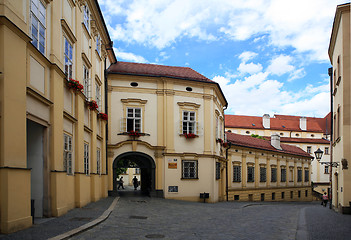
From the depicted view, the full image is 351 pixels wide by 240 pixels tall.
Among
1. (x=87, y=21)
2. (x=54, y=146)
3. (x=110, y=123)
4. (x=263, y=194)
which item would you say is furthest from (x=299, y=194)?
(x=54, y=146)

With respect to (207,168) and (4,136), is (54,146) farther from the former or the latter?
(207,168)

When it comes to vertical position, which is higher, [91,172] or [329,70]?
[329,70]

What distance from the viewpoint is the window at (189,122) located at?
27641 mm

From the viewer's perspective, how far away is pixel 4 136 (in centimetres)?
864

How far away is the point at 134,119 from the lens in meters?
26.6

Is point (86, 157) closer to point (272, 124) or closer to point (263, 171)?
point (263, 171)

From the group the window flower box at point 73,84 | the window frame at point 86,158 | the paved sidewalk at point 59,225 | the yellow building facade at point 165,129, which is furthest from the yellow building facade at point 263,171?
the paved sidewalk at point 59,225

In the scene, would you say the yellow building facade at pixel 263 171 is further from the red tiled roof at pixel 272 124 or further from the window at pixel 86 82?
the red tiled roof at pixel 272 124

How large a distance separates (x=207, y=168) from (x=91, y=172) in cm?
1119

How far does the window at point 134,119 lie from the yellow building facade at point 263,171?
39.0 ft

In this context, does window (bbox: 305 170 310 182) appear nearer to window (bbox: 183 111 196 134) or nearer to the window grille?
window (bbox: 183 111 196 134)

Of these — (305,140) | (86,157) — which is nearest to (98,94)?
(86,157)

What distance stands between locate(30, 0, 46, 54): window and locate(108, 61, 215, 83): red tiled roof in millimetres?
14157

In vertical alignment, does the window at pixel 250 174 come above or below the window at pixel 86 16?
below
